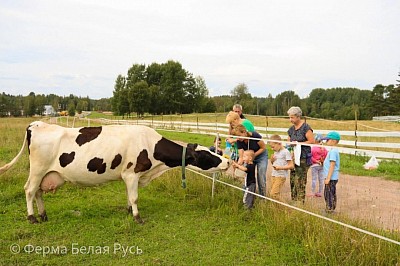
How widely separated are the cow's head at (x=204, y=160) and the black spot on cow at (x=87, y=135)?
1682 mm

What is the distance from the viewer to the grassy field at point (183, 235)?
4180mm

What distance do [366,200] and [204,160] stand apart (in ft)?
12.3

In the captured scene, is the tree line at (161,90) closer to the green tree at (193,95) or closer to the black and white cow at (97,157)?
the green tree at (193,95)

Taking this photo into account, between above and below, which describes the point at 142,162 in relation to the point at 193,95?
below

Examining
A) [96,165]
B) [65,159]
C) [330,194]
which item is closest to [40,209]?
[65,159]

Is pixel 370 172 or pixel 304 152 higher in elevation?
pixel 304 152

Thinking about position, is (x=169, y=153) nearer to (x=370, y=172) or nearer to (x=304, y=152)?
(x=304, y=152)

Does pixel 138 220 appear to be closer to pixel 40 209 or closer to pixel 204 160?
pixel 204 160

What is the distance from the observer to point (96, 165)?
228 inches

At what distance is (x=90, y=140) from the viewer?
19.3ft

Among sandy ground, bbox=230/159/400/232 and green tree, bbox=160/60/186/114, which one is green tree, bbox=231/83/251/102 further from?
sandy ground, bbox=230/159/400/232

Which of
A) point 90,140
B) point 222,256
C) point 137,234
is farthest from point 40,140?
point 222,256

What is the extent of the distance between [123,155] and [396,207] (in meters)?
5.36

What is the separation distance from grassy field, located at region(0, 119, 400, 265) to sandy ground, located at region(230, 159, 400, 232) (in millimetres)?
566
